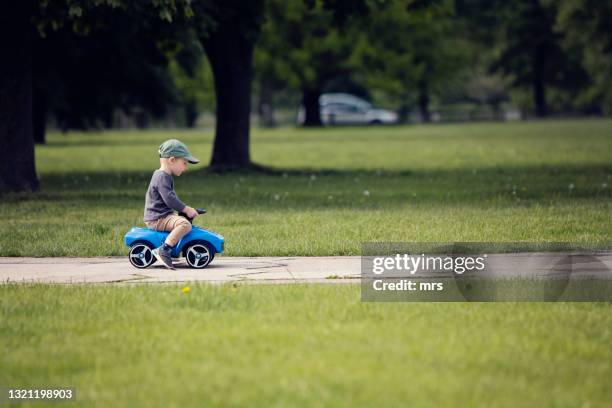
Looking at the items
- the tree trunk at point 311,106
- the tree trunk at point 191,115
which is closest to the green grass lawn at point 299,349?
the tree trunk at point 311,106

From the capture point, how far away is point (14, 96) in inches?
749

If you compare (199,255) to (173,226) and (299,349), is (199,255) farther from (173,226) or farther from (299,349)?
(299,349)

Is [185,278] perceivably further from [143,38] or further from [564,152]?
[564,152]

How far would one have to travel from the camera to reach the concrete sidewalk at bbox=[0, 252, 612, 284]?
30.4 ft

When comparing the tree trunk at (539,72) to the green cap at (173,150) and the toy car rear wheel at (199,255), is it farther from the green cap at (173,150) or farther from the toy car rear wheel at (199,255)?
the toy car rear wheel at (199,255)

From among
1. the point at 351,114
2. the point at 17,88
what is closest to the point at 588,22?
the point at 351,114

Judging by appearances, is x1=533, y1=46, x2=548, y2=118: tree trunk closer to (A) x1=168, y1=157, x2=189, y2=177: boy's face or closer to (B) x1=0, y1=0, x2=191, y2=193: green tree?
(B) x1=0, y1=0, x2=191, y2=193: green tree

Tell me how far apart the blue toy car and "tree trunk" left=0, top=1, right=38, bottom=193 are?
9616mm

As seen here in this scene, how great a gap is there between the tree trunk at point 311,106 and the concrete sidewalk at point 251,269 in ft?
203

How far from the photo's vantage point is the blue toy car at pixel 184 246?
→ 9961 millimetres

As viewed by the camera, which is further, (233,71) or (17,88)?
(233,71)

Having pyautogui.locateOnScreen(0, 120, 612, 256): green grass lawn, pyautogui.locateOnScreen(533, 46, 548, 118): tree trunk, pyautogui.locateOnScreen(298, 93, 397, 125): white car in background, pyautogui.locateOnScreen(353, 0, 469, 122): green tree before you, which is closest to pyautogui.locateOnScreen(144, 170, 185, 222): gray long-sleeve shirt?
pyautogui.locateOnScreen(0, 120, 612, 256): green grass lawn

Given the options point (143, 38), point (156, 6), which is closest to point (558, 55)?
point (143, 38)

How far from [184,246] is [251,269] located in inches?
26.4
